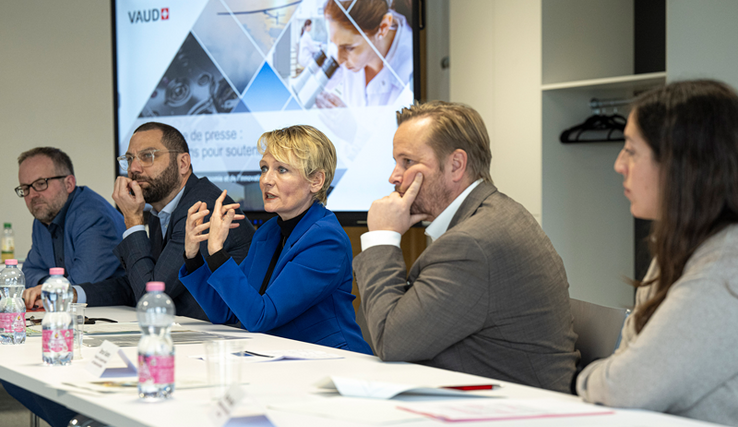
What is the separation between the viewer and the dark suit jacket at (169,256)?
2.57 m

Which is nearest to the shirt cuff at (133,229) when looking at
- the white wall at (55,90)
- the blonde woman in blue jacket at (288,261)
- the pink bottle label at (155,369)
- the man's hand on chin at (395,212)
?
the blonde woman in blue jacket at (288,261)

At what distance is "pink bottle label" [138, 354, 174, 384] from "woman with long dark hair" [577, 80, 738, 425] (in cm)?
71

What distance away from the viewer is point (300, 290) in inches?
84.1

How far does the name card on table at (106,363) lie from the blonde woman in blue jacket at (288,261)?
605 mm

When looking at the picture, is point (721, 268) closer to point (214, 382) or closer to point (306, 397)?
point (306, 397)

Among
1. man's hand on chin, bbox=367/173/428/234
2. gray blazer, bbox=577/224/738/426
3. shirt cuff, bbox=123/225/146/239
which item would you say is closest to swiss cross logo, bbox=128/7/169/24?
shirt cuff, bbox=123/225/146/239

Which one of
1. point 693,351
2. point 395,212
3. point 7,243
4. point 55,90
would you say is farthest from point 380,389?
point 55,90

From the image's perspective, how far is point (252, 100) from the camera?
4.54 m

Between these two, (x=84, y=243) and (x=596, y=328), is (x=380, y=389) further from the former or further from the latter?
(x=84, y=243)

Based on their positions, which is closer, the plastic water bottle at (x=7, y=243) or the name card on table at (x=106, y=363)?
the name card on table at (x=106, y=363)

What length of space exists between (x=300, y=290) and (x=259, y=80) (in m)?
2.64

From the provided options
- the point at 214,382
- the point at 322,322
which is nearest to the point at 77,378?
the point at 214,382

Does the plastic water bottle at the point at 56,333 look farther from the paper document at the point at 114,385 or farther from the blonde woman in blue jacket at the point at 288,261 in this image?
the blonde woman in blue jacket at the point at 288,261

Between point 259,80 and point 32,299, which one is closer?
point 32,299
